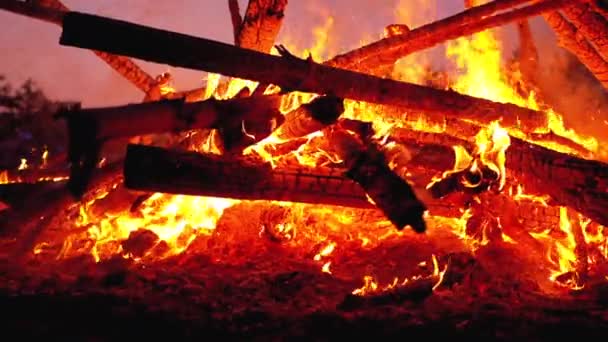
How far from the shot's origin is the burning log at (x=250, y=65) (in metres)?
3.81

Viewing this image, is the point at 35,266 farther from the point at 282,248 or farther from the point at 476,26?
the point at 476,26

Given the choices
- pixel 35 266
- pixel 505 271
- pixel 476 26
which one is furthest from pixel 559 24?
pixel 35 266

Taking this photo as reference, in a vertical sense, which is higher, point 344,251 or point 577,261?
point 344,251

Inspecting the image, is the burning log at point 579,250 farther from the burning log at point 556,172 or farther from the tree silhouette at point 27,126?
the tree silhouette at point 27,126

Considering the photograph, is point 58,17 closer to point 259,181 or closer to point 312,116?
point 259,181

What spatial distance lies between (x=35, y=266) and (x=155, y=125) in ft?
7.84

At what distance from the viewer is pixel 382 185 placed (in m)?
3.40

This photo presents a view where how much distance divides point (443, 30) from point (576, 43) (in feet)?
8.22

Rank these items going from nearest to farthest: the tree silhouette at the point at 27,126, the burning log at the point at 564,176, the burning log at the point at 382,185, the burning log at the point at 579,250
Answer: the burning log at the point at 382,185 → the burning log at the point at 564,176 → the burning log at the point at 579,250 → the tree silhouette at the point at 27,126

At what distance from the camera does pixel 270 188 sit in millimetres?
4430

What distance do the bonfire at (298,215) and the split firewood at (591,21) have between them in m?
0.03

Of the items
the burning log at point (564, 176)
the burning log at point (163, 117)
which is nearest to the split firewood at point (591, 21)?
the burning log at point (564, 176)

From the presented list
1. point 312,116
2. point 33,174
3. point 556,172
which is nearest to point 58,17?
point 33,174

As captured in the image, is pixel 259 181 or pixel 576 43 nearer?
pixel 259 181
